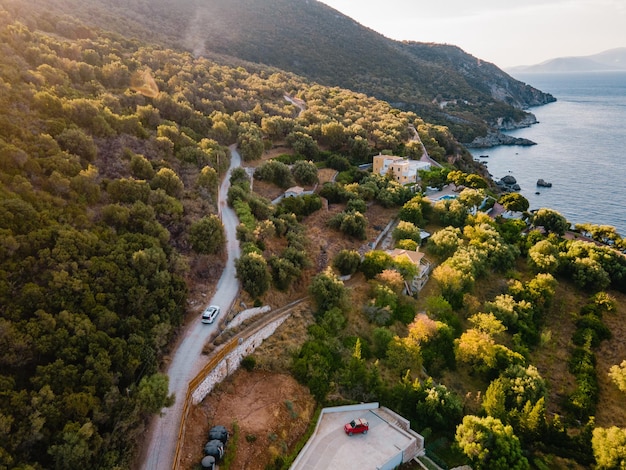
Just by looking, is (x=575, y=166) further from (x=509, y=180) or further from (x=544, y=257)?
(x=544, y=257)

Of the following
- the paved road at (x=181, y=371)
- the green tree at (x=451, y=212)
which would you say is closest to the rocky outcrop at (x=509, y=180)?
the green tree at (x=451, y=212)

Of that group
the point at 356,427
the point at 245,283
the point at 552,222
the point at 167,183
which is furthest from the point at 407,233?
the point at 356,427

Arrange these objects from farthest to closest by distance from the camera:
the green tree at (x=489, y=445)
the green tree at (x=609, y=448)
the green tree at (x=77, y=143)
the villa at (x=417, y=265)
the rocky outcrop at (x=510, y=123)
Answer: the rocky outcrop at (x=510, y=123)
the villa at (x=417, y=265)
the green tree at (x=77, y=143)
the green tree at (x=609, y=448)
the green tree at (x=489, y=445)

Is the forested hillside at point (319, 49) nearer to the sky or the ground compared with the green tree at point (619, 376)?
nearer to the sky

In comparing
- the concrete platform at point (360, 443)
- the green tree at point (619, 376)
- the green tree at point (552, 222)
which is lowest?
the green tree at point (619, 376)

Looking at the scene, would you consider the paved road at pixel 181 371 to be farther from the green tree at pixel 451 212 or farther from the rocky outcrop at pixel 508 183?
the rocky outcrop at pixel 508 183

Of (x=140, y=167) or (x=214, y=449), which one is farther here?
(x=140, y=167)

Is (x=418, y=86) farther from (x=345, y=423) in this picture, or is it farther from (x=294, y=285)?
(x=345, y=423)

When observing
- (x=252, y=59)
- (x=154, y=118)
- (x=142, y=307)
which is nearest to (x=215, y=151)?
(x=154, y=118)
